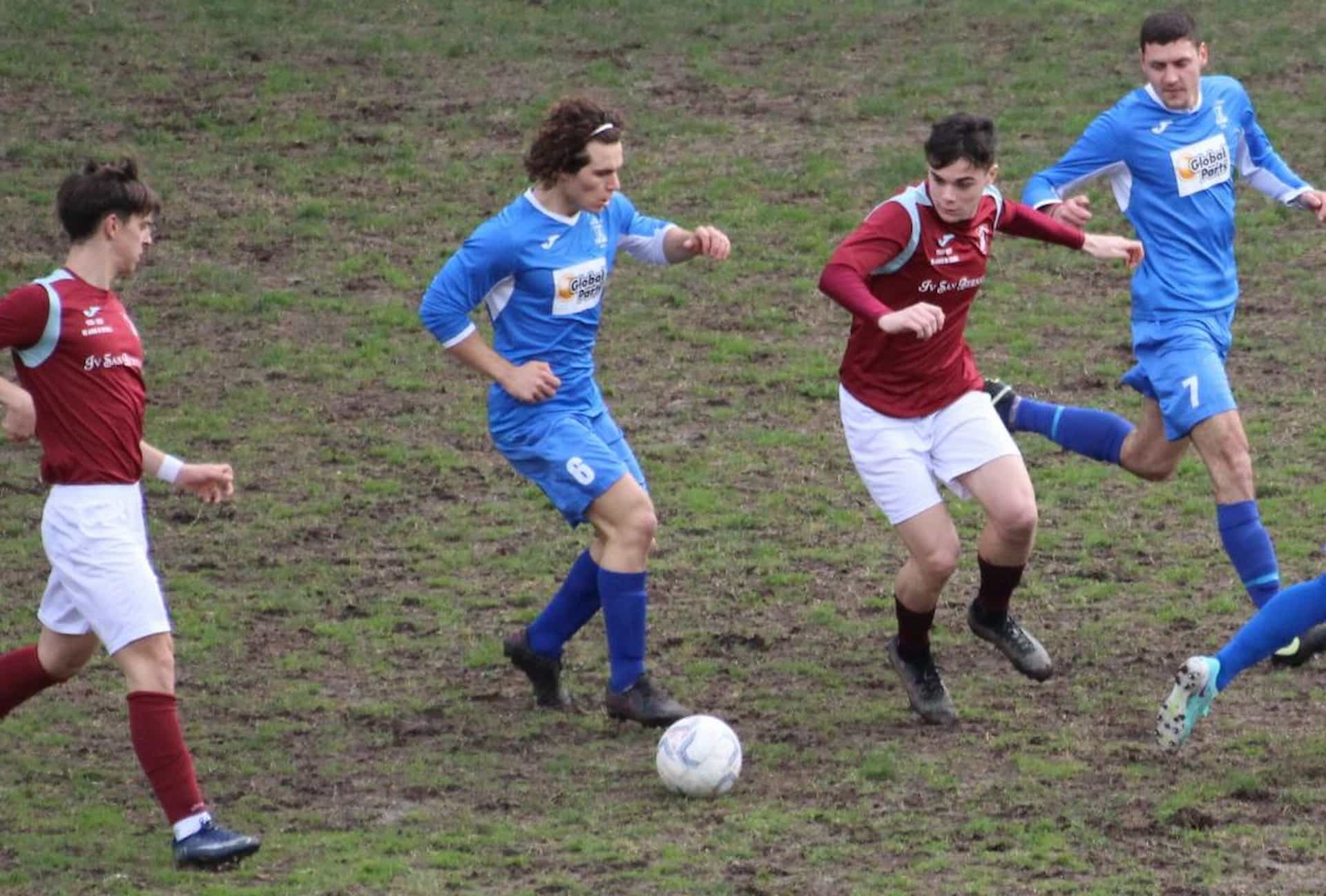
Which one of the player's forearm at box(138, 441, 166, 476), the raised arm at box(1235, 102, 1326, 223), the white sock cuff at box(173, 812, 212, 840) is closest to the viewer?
the white sock cuff at box(173, 812, 212, 840)

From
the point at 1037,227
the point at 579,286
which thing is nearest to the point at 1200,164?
the point at 1037,227

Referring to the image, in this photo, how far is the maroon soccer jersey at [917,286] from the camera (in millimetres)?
7004

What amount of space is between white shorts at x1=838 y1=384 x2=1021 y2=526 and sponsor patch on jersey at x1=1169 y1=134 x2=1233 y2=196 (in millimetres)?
1396

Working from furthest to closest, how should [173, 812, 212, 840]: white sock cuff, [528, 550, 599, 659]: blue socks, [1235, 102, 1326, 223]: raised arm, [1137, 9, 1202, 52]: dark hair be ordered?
[1235, 102, 1326, 223]: raised arm
[1137, 9, 1202, 52]: dark hair
[528, 550, 599, 659]: blue socks
[173, 812, 212, 840]: white sock cuff

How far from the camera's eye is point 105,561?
616cm

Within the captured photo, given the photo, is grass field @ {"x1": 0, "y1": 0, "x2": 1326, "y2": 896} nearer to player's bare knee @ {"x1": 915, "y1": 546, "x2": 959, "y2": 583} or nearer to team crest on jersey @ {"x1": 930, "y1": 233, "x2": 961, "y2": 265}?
player's bare knee @ {"x1": 915, "y1": 546, "x2": 959, "y2": 583}

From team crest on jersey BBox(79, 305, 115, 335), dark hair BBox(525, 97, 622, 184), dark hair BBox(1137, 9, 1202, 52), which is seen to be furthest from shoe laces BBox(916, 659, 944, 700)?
team crest on jersey BBox(79, 305, 115, 335)

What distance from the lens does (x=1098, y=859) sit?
5.97 meters

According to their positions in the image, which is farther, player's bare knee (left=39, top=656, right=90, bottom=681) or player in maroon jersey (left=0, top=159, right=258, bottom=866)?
player's bare knee (left=39, top=656, right=90, bottom=681)

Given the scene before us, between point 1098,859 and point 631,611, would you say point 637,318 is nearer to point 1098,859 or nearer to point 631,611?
point 631,611

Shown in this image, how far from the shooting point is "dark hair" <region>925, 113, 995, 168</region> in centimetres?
685

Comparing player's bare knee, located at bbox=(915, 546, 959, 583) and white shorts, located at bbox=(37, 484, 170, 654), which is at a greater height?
white shorts, located at bbox=(37, 484, 170, 654)

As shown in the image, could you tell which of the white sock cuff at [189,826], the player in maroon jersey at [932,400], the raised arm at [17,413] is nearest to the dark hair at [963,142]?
the player in maroon jersey at [932,400]

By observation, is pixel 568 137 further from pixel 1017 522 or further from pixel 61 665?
pixel 61 665
